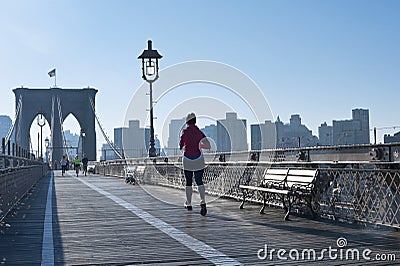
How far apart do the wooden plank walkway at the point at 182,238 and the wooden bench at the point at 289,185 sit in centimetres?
30

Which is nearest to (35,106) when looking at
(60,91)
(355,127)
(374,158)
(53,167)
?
(60,91)

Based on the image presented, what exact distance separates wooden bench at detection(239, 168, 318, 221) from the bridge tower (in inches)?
3098

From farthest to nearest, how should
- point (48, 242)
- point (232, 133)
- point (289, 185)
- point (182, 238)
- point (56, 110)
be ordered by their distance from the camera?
point (56, 110), point (232, 133), point (289, 185), point (182, 238), point (48, 242)

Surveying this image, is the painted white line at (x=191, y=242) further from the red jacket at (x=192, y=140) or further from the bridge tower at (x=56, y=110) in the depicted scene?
the bridge tower at (x=56, y=110)

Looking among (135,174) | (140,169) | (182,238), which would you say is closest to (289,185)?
(182,238)

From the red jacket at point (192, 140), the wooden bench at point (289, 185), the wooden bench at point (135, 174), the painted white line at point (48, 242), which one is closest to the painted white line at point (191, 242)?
the red jacket at point (192, 140)

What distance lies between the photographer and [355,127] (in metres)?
15.5

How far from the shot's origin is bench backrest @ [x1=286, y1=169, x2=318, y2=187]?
372 inches

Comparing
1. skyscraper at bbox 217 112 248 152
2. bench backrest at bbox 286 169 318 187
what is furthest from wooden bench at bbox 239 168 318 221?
skyscraper at bbox 217 112 248 152

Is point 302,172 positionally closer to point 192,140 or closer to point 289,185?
point 289,185

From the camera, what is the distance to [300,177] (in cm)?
986

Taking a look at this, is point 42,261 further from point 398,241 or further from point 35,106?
point 35,106

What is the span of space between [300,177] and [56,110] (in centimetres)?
8538

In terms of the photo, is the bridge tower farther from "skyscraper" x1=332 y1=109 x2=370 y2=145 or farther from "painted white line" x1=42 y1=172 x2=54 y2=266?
"painted white line" x1=42 y1=172 x2=54 y2=266
